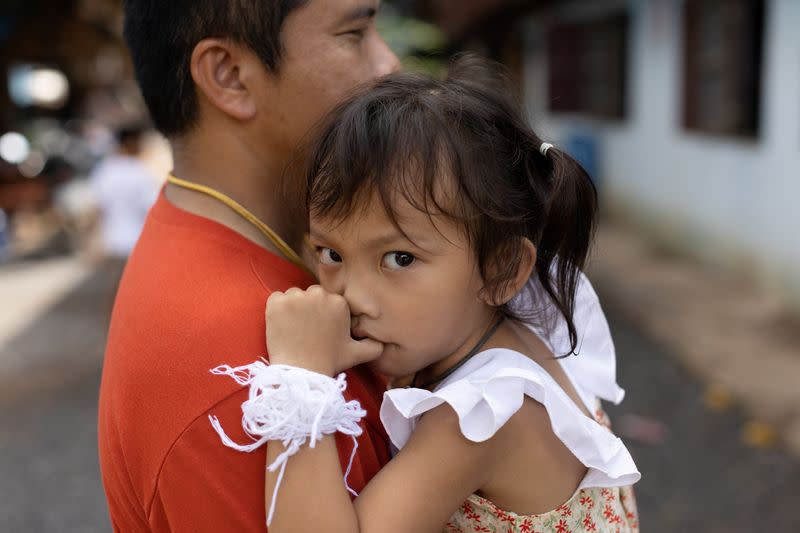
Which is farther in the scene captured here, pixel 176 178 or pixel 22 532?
pixel 22 532

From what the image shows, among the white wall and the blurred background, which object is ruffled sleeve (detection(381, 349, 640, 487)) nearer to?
the blurred background

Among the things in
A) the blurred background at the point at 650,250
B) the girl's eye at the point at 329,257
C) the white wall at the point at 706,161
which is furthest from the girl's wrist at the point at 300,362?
the white wall at the point at 706,161

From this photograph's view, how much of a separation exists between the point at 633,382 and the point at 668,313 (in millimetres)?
1660

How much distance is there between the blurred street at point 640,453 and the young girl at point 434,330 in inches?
111

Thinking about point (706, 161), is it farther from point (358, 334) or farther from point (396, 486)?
point (396, 486)

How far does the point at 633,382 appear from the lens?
5.75m

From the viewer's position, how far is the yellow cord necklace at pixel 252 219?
63.0 inches

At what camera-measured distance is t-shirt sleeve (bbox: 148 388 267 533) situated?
4.10 ft

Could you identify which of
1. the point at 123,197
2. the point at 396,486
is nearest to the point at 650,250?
the point at 123,197

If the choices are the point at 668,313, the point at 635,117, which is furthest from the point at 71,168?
the point at 668,313

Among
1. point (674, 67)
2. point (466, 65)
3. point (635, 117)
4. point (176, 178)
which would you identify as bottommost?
point (635, 117)

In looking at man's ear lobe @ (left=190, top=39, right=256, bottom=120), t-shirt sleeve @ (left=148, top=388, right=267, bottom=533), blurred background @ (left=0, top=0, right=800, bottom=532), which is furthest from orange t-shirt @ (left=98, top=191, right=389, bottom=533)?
blurred background @ (left=0, top=0, right=800, bottom=532)

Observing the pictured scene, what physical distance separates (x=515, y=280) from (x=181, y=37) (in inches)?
28.6

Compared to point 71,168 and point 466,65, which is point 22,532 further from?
point 71,168
